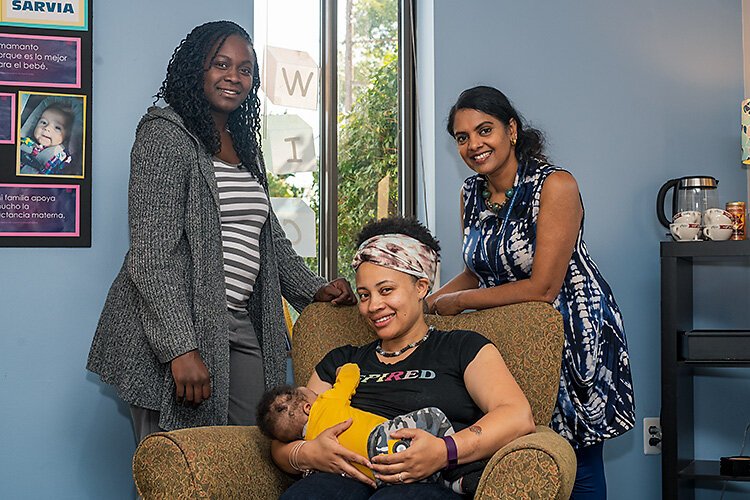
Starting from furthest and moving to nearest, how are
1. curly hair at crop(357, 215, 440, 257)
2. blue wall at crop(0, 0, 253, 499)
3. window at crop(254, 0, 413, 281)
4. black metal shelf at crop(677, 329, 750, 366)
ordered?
1. window at crop(254, 0, 413, 281)
2. black metal shelf at crop(677, 329, 750, 366)
3. blue wall at crop(0, 0, 253, 499)
4. curly hair at crop(357, 215, 440, 257)

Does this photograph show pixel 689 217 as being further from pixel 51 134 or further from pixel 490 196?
pixel 51 134

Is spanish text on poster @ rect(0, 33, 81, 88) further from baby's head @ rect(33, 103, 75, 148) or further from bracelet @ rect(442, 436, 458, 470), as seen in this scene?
bracelet @ rect(442, 436, 458, 470)

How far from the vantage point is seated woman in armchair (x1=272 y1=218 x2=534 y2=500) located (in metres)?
1.68

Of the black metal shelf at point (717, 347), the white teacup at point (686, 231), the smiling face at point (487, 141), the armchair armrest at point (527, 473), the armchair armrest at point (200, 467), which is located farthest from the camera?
the white teacup at point (686, 231)

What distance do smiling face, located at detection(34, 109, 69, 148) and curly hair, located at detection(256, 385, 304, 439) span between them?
1.25 m

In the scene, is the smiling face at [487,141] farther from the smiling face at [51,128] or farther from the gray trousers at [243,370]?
the smiling face at [51,128]

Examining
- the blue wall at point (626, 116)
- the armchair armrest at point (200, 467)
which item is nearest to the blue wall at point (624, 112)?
the blue wall at point (626, 116)

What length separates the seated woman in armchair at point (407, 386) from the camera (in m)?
1.68

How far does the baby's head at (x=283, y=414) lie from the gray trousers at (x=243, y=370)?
0.43 m

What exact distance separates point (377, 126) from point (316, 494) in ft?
5.98

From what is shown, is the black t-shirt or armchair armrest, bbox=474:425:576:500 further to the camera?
the black t-shirt

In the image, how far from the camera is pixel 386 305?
1942 millimetres

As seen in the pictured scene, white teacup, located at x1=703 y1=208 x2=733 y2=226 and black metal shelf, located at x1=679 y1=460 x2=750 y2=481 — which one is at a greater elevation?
white teacup, located at x1=703 y1=208 x2=733 y2=226

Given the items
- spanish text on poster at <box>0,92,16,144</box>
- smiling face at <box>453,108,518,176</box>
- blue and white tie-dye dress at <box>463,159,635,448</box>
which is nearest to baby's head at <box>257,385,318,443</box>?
blue and white tie-dye dress at <box>463,159,635,448</box>
